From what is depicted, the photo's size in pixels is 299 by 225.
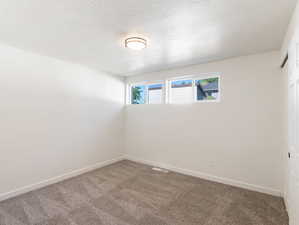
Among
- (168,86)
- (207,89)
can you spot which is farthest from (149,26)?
(168,86)

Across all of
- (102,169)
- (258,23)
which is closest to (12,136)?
(102,169)

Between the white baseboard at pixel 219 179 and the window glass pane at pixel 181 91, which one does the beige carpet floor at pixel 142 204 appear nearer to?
the white baseboard at pixel 219 179

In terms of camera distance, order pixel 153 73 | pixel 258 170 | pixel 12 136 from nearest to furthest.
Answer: pixel 12 136
pixel 258 170
pixel 153 73

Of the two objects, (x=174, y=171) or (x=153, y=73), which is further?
(x=153, y=73)

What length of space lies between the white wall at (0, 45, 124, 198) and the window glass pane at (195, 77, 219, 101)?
238 centimetres

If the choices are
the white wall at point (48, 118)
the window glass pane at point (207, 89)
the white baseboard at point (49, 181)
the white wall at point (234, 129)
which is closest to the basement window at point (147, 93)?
the white wall at point (234, 129)

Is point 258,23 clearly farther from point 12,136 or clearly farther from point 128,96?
point 12,136

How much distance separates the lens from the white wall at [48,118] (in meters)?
2.60

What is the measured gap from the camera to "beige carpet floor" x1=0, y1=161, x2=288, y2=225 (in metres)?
2.10

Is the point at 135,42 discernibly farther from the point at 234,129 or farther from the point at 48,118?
the point at 234,129

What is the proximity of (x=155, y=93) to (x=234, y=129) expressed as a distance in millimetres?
2143

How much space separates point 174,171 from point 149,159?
0.80m

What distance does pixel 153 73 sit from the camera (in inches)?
167

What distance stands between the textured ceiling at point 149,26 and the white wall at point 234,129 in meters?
0.42
